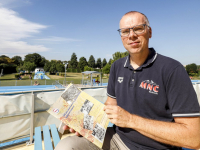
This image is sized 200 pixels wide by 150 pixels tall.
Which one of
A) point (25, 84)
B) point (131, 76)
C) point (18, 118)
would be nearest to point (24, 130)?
point (18, 118)

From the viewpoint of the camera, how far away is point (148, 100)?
48.4 inches

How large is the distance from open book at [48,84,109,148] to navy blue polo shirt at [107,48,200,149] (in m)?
0.26

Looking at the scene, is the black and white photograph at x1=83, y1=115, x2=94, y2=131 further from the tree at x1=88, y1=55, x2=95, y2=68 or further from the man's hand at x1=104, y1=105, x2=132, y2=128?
the tree at x1=88, y1=55, x2=95, y2=68

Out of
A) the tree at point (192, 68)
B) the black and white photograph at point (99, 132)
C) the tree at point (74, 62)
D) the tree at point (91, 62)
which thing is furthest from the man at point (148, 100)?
the tree at point (74, 62)

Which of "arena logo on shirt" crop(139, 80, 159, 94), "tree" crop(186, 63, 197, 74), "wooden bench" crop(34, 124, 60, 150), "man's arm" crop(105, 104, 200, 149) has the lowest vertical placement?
"wooden bench" crop(34, 124, 60, 150)

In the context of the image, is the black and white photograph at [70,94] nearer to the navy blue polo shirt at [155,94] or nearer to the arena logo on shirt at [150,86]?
the navy blue polo shirt at [155,94]

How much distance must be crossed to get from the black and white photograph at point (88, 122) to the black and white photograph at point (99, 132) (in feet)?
0.18

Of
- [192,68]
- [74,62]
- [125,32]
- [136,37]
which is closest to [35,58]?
[74,62]

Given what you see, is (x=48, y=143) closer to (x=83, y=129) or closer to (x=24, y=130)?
(x=24, y=130)

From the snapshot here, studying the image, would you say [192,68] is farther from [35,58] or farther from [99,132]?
[35,58]

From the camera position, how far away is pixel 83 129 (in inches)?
55.5

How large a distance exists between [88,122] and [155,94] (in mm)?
773

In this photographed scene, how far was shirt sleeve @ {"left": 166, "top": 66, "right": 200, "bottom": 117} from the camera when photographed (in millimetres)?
996

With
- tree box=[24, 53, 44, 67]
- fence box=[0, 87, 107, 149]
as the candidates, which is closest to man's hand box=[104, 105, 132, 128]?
fence box=[0, 87, 107, 149]
